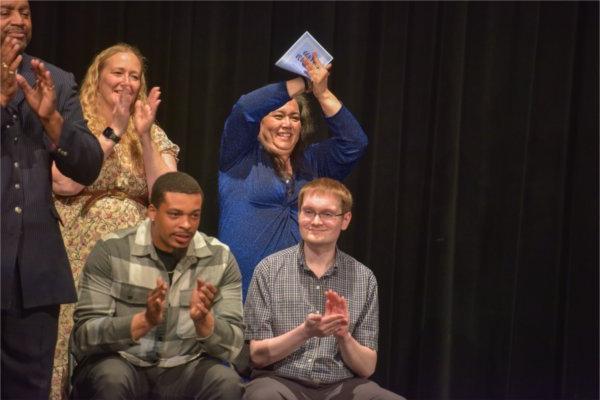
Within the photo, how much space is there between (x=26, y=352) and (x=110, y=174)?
3.55 ft

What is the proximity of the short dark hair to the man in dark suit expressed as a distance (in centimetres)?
36

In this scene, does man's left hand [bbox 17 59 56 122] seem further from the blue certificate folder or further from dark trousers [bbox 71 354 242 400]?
the blue certificate folder

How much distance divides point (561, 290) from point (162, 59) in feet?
7.74

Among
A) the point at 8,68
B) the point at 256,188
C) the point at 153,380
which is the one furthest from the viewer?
the point at 256,188

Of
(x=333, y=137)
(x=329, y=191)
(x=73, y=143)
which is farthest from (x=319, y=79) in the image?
(x=73, y=143)

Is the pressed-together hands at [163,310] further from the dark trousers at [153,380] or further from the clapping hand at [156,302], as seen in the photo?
the dark trousers at [153,380]

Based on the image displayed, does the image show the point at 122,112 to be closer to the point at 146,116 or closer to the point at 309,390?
the point at 146,116

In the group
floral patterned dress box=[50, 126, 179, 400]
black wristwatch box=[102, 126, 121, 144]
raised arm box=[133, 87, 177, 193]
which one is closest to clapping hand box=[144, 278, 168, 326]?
black wristwatch box=[102, 126, 121, 144]

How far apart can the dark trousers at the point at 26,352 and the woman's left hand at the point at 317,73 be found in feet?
4.93

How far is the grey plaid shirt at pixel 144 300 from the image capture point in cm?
301

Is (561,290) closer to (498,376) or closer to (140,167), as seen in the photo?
(498,376)

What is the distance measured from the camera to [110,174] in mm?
3596

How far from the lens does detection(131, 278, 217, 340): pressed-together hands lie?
2744 mm

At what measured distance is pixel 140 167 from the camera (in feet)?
12.0
